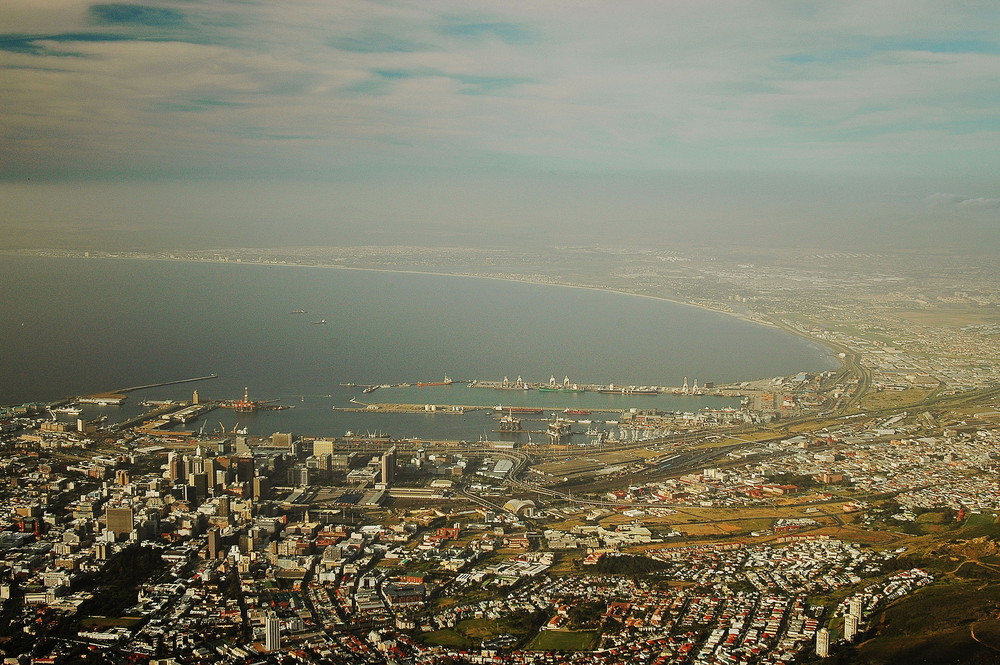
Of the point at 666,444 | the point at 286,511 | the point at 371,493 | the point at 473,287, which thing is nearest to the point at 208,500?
the point at 286,511

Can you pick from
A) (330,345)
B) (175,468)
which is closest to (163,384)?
(330,345)

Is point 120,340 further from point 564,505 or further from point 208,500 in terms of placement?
point 564,505

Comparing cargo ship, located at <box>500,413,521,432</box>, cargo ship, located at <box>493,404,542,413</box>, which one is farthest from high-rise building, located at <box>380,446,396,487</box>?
cargo ship, located at <box>493,404,542,413</box>

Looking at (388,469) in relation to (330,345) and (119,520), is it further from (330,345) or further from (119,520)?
(330,345)

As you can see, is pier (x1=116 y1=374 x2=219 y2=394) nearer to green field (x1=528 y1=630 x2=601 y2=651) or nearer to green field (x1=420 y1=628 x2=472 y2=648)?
green field (x1=420 y1=628 x2=472 y2=648)

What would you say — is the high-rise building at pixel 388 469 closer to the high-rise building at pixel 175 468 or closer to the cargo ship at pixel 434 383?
the high-rise building at pixel 175 468
